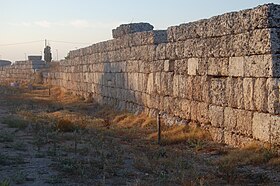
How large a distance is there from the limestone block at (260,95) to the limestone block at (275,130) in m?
0.37

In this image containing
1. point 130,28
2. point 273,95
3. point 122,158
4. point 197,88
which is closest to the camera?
point 273,95

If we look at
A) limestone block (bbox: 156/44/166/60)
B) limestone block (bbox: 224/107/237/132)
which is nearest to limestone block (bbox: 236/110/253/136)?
limestone block (bbox: 224/107/237/132)

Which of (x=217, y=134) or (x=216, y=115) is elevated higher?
(x=216, y=115)

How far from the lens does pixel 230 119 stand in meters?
9.92

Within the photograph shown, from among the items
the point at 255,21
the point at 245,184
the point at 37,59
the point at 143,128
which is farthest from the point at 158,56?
the point at 37,59

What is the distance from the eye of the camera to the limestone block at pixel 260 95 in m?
8.79

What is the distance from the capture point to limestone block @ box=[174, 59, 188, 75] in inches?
471

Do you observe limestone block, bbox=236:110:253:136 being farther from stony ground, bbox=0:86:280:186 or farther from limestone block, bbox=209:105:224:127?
limestone block, bbox=209:105:224:127

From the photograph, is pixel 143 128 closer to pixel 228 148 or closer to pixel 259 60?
pixel 228 148

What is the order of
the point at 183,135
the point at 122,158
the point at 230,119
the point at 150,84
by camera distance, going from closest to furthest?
the point at 122,158 → the point at 230,119 → the point at 183,135 → the point at 150,84

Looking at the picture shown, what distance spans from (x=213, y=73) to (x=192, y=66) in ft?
3.53

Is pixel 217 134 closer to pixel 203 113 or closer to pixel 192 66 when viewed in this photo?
pixel 203 113

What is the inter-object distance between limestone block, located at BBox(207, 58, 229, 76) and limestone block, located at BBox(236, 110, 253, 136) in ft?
3.41

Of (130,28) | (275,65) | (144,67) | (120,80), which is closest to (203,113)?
(275,65)
